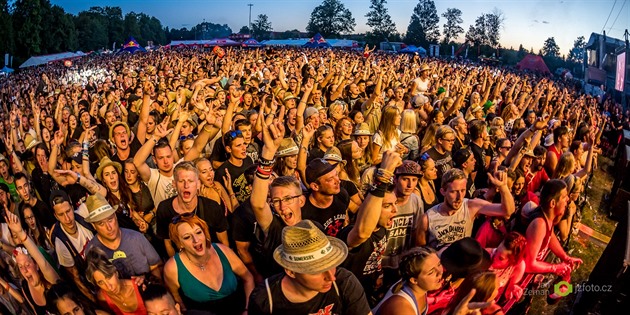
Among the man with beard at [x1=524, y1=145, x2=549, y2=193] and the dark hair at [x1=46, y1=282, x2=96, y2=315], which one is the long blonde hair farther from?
the dark hair at [x1=46, y1=282, x2=96, y2=315]

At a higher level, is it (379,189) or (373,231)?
(379,189)

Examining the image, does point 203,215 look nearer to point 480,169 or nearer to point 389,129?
point 389,129

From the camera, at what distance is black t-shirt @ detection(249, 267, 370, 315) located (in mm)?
2352

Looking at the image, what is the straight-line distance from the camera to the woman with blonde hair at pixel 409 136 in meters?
6.19

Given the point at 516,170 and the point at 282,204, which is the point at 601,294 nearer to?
the point at 516,170

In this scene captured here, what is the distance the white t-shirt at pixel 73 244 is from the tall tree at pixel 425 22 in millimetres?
96889

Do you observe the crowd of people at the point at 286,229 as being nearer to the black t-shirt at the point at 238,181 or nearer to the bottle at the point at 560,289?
the black t-shirt at the point at 238,181

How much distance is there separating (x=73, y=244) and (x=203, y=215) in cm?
125

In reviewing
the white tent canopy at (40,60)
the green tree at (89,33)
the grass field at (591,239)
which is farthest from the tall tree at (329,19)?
the grass field at (591,239)

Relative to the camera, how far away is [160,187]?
14.3ft

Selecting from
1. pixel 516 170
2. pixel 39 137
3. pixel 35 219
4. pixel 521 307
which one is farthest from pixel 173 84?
pixel 521 307

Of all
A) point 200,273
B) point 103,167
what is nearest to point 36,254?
point 103,167

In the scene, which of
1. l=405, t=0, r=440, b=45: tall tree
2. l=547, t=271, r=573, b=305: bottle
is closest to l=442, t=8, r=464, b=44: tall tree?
l=405, t=0, r=440, b=45: tall tree

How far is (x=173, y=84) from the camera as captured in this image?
10.6 metres
